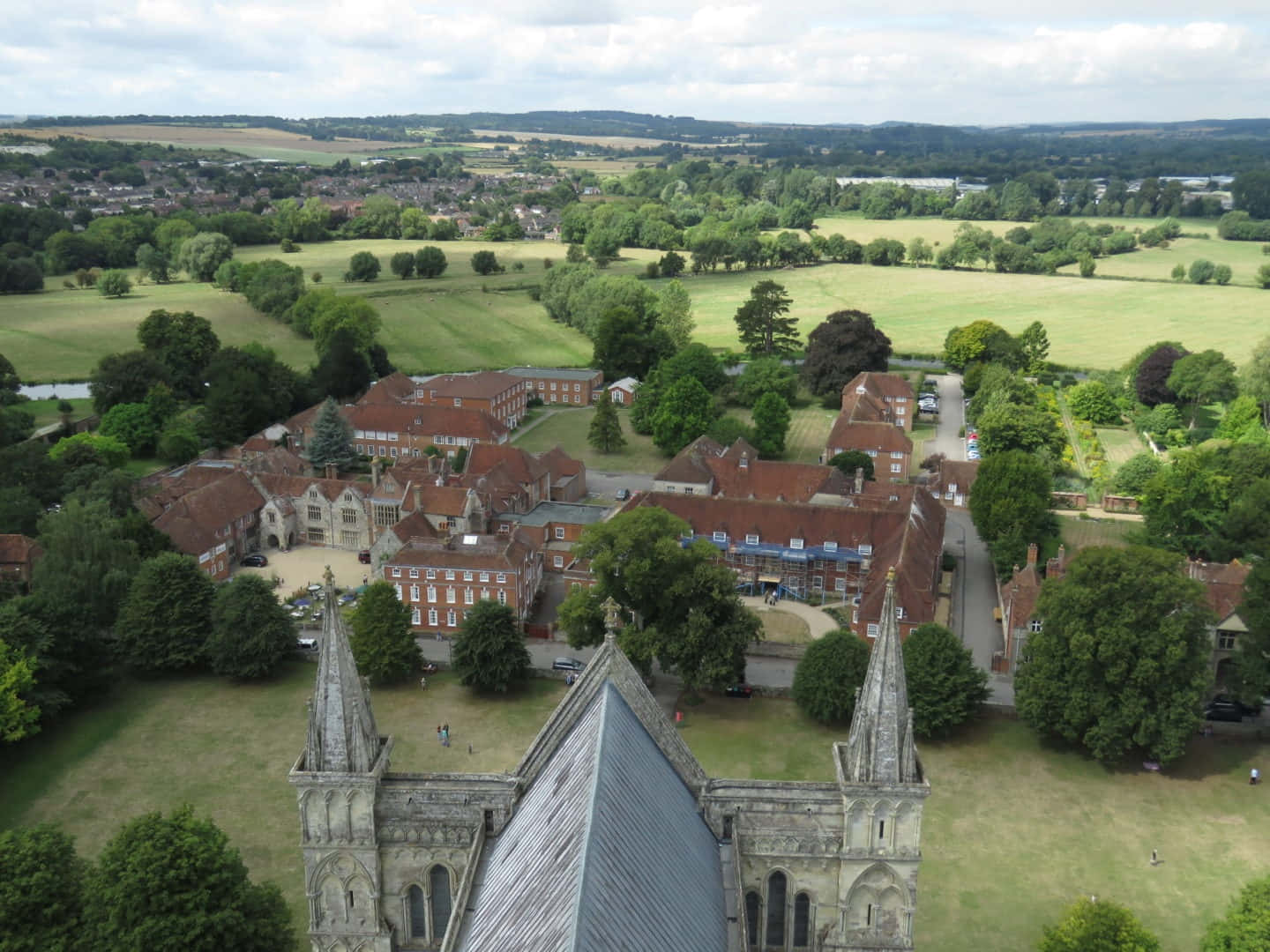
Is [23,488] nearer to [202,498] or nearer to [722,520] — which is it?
[202,498]

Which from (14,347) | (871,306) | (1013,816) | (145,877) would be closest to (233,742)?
(145,877)

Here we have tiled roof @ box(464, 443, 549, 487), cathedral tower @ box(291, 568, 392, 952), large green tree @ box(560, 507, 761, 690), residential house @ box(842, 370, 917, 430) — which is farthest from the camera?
residential house @ box(842, 370, 917, 430)

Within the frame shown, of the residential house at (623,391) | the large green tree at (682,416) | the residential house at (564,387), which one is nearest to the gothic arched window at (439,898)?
the large green tree at (682,416)

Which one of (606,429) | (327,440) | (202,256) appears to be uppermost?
(202,256)

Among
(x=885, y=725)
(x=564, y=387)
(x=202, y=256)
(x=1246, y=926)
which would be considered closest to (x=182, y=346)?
(x=564, y=387)

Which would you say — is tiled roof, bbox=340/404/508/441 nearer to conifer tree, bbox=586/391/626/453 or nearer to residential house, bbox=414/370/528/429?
residential house, bbox=414/370/528/429

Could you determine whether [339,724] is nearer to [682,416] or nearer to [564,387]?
[682,416]

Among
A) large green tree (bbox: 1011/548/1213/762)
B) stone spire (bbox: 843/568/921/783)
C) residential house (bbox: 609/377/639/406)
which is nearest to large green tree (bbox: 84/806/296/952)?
stone spire (bbox: 843/568/921/783)
